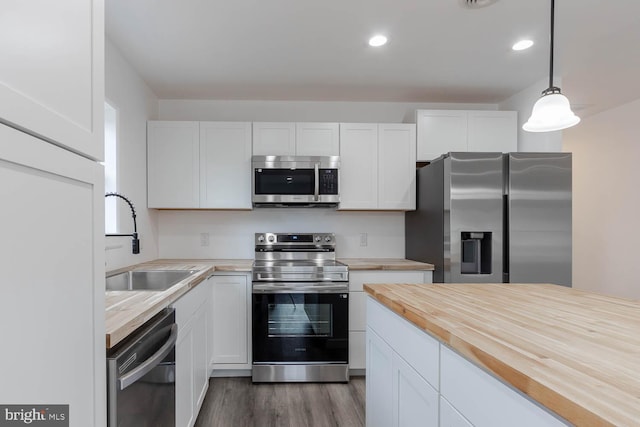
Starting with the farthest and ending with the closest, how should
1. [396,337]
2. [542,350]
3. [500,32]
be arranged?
[500,32] → [396,337] → [542,350]

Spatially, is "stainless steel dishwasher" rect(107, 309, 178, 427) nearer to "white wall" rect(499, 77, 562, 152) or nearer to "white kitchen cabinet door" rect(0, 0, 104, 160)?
"white kitchen cabinet door" rect(0, 0, 104, 160)

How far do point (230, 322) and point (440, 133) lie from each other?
8.08 feet

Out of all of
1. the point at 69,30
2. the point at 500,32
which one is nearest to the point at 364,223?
the point at 500,32

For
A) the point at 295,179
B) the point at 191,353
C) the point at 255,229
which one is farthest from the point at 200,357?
the point at 295,179

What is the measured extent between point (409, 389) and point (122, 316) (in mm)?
1004

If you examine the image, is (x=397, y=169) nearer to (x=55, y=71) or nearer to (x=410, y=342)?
(x=410, y=342)

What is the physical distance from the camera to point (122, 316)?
1.15 metres

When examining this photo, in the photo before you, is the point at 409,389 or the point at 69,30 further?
the point at 409,389

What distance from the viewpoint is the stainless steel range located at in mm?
2711

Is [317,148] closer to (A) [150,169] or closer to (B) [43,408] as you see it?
(A) [150,169]

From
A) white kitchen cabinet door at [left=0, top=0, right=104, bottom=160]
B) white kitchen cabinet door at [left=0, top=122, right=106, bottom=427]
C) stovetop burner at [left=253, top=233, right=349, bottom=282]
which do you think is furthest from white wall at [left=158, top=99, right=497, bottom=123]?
white kitchen cabinet door at [left=0, top=122, right=106, bottom=427]

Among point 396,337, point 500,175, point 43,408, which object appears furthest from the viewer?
point 500,175

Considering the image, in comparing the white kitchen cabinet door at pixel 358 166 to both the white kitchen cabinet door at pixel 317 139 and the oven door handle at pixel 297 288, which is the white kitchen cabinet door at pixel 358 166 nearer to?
the white kitchen cabinet door at pixel 317 139

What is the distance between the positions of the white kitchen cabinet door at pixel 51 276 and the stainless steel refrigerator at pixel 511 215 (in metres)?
2.34
